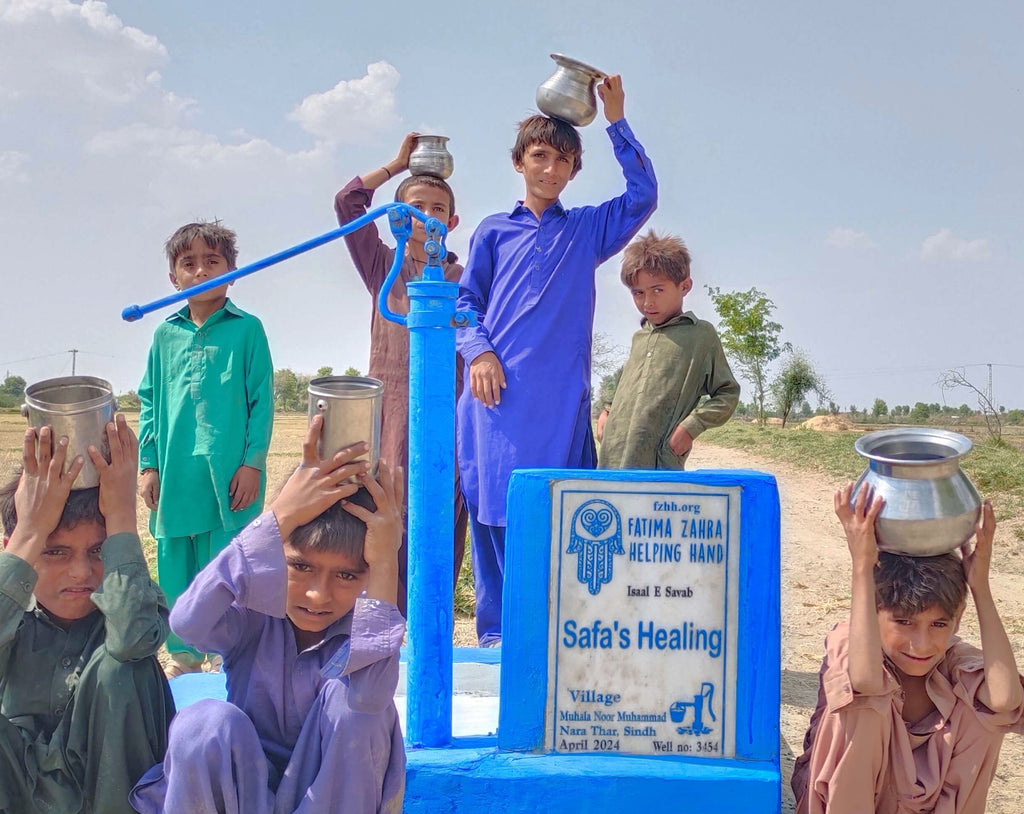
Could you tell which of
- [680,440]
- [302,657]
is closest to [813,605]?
[680,440]

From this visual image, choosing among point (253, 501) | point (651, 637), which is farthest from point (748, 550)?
point (253, 501)

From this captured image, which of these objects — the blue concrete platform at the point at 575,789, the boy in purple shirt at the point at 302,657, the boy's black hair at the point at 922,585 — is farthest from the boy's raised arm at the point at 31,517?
the boy's black hair at the point at 922,585

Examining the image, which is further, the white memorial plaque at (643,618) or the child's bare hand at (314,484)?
the white memorial plaque at (643,618)

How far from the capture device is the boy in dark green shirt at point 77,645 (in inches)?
83.3

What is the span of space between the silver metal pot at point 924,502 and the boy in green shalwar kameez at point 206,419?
2.30m

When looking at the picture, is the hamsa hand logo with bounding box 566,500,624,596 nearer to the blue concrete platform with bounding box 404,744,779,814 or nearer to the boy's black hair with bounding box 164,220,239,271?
the blue concrete platform with bounding box 404,744,779,814

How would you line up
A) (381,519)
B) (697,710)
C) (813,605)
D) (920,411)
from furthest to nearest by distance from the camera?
(920,411)
(813,605)
(697,710)
(381,519)

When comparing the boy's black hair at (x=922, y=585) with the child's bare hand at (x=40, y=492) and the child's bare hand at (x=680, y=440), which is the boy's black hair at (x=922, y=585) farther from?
the child's bare hand at (x=40, y=492)

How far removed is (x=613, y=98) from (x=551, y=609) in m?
1.75

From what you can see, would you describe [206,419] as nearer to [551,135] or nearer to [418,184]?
[418,184]

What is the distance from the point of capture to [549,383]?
343 centimetres

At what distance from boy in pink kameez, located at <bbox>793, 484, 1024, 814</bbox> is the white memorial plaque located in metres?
0.26

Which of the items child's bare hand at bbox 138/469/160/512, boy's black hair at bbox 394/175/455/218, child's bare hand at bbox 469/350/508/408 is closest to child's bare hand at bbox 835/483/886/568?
child's bare hand at bbox 469/350/508/408

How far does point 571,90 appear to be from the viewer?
3.28 meters
